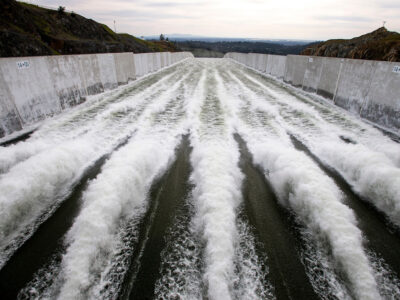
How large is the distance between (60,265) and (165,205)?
1.25m

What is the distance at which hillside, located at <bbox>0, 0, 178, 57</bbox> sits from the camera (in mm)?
20859

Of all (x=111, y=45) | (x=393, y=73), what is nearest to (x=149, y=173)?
(x=393, y=73)

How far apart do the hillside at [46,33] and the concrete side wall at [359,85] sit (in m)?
23.4

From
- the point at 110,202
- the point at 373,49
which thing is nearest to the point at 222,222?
the point at 110,202

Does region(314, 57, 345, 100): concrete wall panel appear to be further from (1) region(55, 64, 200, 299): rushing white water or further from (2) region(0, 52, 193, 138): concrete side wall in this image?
(2) region(0, 52, 193, 138): concrete side wall

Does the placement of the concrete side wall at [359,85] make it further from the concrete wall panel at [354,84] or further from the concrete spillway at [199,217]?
the concrete spillway at [199,217]

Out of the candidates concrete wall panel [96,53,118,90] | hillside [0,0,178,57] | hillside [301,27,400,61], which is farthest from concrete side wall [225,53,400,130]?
hillside [0,0,178,57]

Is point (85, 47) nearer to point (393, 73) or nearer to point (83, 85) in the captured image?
point (83, 85)

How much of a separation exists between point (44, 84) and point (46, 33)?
33342mm

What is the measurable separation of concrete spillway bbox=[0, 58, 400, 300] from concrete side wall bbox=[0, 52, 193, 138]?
3.92ft

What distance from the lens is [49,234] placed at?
2459 millimetres

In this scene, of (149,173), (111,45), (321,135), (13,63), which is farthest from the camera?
(111,45)

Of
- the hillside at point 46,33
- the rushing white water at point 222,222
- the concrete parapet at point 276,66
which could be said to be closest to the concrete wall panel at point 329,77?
the concrete parapet at point 276,66

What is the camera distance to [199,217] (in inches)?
104
